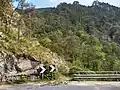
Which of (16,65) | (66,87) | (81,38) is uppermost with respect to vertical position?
(81,38)

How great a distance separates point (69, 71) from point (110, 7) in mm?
61301

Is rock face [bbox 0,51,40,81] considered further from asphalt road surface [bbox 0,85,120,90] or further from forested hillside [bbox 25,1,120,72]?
forested hillside [bbox 25,1,120,72]

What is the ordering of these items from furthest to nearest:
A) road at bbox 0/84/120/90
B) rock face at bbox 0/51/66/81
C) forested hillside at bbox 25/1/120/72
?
1. forested hillside at bbox 25/1/120/72
2. rock face at bbox 0/51/66/81
3. road at bbox 0/84/120/90

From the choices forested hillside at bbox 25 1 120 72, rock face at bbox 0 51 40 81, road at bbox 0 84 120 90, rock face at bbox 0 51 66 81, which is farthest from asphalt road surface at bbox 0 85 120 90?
forested hillside at bbox 25 1 120 72

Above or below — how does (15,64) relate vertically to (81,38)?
below

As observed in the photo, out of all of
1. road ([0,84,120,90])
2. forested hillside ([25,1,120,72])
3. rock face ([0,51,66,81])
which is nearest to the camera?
road ([0,84,120,90])

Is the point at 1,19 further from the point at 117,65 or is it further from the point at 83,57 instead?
the point at 117,65

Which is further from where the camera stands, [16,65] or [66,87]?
[16,65]

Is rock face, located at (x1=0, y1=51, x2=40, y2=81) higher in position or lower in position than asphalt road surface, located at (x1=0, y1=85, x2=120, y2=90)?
higher

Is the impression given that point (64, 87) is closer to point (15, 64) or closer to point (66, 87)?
point (66, 87)

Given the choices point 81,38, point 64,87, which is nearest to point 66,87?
point 64,87

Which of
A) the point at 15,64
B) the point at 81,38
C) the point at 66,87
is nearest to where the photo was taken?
the point at 66,87

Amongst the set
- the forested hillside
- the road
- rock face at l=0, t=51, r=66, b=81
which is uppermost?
the forested hillside

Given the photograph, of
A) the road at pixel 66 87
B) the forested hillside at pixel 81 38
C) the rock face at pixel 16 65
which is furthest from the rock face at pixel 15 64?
the forested hillside at pixel 81 38
